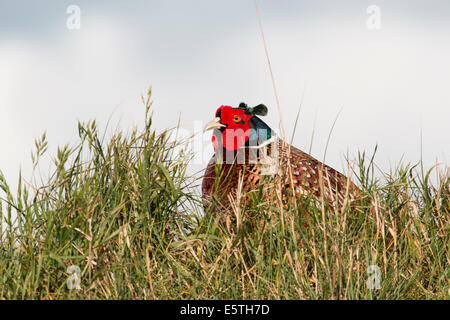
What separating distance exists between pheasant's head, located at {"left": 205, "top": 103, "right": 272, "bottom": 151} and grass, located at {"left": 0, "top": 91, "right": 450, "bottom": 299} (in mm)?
884

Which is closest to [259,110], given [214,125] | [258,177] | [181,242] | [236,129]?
[236,129]

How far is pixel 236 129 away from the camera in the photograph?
4.72m

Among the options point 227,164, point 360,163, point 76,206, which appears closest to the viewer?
point 76,206

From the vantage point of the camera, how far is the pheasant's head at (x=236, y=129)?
184 inches

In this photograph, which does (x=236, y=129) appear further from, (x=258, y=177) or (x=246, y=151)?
(x=258, y=177)

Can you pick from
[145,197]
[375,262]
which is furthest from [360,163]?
[145,197]

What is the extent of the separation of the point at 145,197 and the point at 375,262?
5.04 feet

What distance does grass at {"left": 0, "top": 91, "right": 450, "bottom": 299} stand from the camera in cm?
292

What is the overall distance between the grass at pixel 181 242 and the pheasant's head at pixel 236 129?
2.90 ft

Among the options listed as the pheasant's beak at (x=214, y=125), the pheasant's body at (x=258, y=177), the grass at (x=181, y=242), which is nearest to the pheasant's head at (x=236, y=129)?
the pheasant's beak at (x=214, y=125)

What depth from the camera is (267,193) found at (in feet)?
12.1

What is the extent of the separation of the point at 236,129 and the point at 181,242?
162cm

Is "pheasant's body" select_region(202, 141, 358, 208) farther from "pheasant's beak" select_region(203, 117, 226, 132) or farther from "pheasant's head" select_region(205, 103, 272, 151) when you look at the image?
"pheasant's beak" select_region(203, 117, 226, 132)
